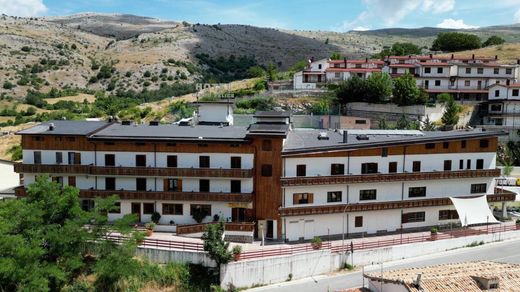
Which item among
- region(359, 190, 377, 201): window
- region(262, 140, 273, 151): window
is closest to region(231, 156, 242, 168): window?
region(262, 140, 273, 151): window

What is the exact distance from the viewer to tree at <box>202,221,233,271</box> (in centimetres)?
3569

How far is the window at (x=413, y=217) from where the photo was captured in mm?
46825

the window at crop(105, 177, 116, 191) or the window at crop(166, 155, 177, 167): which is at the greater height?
the window at crop(166, 155, 177, 167)

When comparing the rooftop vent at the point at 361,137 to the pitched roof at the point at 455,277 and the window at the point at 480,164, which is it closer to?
the window at the point at 480,164

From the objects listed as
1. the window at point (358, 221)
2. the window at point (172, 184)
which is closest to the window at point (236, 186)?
the window at point (172, 184)

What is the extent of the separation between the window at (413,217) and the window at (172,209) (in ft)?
67.9

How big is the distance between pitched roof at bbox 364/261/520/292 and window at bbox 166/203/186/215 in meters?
20.0

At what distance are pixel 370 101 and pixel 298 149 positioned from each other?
45413mm

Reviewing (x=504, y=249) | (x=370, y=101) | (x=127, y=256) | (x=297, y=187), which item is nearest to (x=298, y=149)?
(x=297, y=187)

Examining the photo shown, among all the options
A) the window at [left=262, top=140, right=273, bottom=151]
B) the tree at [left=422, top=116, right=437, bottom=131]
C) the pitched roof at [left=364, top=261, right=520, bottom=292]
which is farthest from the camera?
the tree at [left=422, top=116, right=437, bottom=131]

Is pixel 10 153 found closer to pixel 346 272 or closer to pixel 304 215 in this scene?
pixel 304 215

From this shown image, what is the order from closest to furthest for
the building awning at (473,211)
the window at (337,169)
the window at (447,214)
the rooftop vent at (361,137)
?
the window at (337,169)
the building awning at (473,211)
the rooftop vent at (361,137)
the window at (447,214)

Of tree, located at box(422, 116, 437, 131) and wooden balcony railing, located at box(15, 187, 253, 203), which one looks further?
tree, located at box(422, 116, 437, 131)

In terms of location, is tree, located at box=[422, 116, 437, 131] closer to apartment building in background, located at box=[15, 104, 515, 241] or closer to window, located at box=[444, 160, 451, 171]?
window, located at box=[444, 160, 451, 171]
